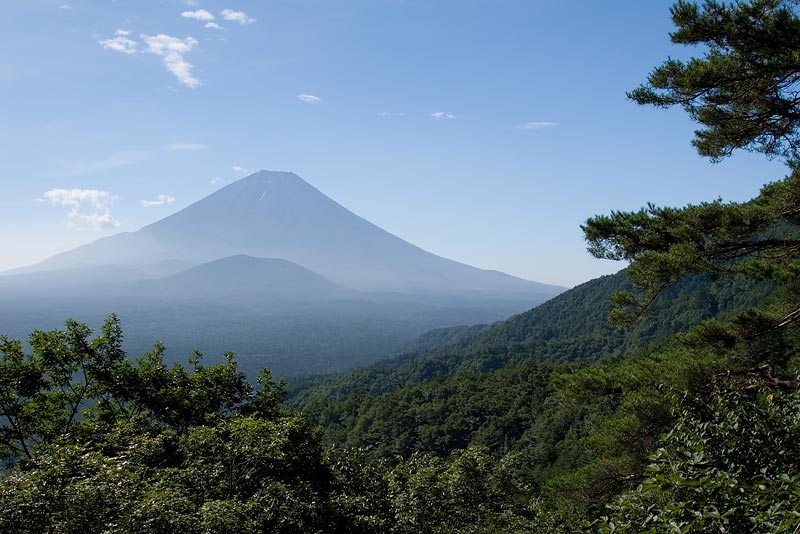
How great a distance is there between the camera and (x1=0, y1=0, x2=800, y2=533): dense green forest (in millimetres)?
3258

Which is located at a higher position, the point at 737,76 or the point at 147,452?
the point at 737,76

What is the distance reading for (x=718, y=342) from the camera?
23.7ft

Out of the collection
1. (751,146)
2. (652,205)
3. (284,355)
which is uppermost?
(751,146)

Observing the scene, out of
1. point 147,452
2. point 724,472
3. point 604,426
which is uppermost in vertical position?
point 724,472

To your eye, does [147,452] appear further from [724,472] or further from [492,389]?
[492,389]

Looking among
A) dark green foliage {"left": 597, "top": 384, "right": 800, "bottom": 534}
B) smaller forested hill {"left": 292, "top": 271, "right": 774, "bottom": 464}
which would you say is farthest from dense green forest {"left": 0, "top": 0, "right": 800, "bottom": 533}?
smaller forested hill {"left": 292, "top": 271, "right": 774, "bottom": 464}

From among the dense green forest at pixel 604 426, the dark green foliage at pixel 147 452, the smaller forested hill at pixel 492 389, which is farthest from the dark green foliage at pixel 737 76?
the smaller forested hill at pixel 492 389

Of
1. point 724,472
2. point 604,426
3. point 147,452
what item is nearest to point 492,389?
point 604,426

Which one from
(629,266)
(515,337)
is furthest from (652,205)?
(515,337)

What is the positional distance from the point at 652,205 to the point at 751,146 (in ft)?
5.08

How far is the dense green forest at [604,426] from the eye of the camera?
326cm

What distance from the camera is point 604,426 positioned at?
8102mm

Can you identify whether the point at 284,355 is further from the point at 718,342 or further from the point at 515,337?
the point at 718,342

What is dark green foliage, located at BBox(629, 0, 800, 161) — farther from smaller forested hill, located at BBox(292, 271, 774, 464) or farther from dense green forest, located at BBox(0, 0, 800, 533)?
A: smaller forested hill, located at BBox(292, 271, 774, 464)
